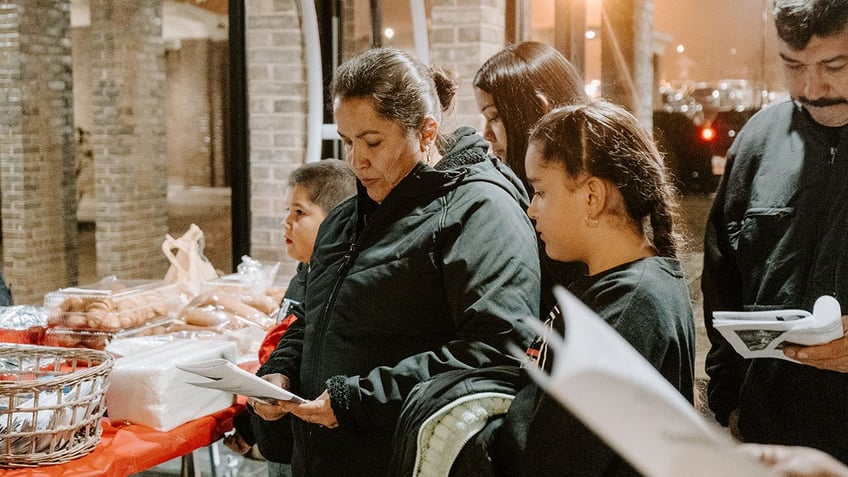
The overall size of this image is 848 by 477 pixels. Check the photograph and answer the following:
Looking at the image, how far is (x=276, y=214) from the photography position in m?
4.29

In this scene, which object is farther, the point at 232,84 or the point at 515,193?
the point at 232,84

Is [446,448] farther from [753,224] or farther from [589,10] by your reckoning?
[589,10]

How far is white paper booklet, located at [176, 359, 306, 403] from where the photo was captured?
1.58 metres

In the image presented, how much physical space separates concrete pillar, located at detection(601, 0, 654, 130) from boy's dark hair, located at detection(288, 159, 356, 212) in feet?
5.48

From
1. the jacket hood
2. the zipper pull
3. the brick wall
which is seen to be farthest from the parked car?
the brick wall

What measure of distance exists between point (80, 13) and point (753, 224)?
7107 mm

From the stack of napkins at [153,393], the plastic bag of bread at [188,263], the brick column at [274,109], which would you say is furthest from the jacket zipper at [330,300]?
the brick column at [274,109]

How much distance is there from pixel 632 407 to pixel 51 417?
5.31ft

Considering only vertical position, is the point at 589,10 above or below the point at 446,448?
above

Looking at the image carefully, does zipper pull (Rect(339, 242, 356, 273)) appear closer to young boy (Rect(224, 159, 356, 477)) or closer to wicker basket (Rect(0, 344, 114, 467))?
wicker basket (Rect(0, 344, 114, 467))

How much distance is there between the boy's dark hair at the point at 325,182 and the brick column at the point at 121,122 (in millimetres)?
4967

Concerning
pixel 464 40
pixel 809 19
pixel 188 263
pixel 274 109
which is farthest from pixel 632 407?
pixel 274 109

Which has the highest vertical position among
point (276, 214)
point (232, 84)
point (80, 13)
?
point (80, 13)

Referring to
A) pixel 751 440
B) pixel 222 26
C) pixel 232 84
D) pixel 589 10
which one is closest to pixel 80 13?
pixel 222 26
